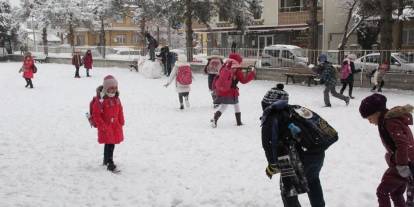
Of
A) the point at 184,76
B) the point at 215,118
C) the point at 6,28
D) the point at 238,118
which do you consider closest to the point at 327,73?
the point at 238,118

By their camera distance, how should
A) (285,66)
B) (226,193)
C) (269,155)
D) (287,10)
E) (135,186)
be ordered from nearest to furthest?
(269,155) < (226,193) < (135,186) < (285,66) < (287,10)

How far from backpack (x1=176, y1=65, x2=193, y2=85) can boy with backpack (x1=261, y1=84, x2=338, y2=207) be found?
28.6 feet

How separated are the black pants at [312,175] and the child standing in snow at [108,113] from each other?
329 centimetres

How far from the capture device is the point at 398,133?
394cm

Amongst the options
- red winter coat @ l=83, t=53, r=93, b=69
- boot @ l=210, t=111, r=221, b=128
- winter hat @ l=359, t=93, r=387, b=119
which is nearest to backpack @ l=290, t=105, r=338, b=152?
winter hat @ l=359, t=93, r=387, b=119

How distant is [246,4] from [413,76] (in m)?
17.3

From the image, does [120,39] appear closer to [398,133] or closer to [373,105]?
[373,105]

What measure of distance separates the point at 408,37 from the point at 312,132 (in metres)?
A: 34.6

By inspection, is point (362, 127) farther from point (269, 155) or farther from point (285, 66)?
point (285, 66)

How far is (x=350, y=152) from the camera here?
8047mm

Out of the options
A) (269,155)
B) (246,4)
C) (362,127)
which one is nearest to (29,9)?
(246,4)

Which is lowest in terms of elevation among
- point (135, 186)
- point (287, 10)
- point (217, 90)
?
point (135, 186)

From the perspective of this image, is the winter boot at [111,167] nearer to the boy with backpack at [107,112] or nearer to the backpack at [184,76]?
the boy with backpack at [107,112]

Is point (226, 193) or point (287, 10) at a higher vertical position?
point (287, 10)
